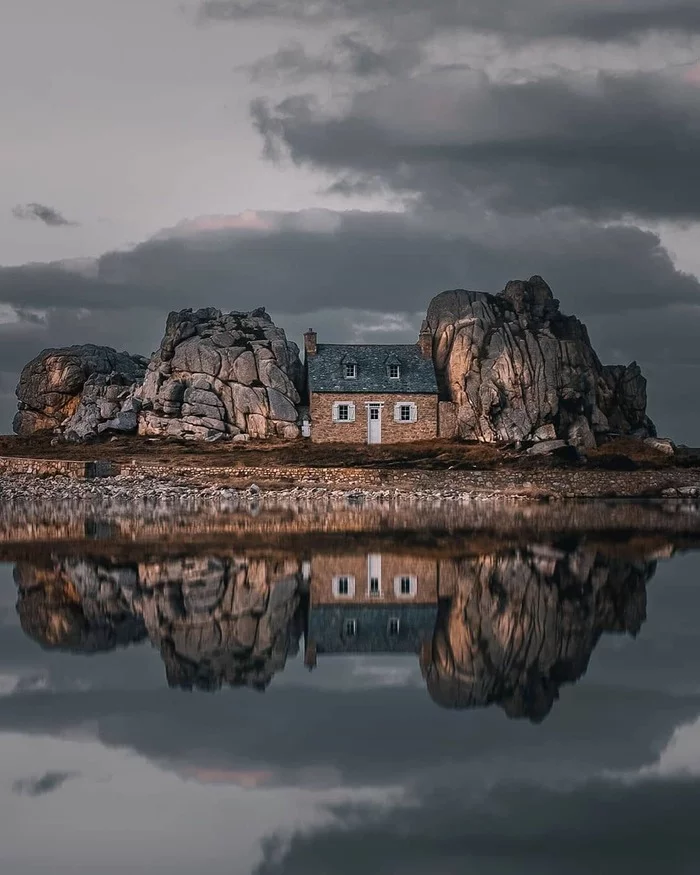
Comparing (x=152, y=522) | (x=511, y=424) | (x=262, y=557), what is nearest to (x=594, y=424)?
(x=511, y=424)

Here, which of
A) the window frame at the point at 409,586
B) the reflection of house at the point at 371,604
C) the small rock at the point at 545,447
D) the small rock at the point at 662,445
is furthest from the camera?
the small rock at the point at 662,445

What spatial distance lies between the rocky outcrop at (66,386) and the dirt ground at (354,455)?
543cm

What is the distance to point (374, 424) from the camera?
63.3 meters

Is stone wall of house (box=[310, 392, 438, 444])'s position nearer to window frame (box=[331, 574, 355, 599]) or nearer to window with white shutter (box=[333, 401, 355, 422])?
window with white shutter (box=[333, 401, 355, 422])

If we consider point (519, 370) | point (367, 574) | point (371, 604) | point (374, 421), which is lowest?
point (367, 574)

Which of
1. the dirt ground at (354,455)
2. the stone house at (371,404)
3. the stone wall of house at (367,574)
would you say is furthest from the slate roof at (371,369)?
the stone wall of house at (367,574)

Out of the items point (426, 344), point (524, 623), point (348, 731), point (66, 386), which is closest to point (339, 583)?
point (524, 623)

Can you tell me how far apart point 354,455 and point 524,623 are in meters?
41.5

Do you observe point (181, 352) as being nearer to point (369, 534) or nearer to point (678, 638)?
point (369, 534)

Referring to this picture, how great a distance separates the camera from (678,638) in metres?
15.6

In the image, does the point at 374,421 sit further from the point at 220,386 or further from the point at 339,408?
the point at 220,386

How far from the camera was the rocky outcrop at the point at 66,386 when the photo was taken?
2657 inches

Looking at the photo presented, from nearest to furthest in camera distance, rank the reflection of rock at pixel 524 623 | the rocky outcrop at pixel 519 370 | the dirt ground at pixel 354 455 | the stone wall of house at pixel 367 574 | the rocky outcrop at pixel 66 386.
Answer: the reflection of rock at pixel 524 623, the stone wall of house at pixel 367 574, the dirt ground at pixel 354 455, the rocky outcrop at pixel 519 370, the rocky outcrop at pixel 66 386

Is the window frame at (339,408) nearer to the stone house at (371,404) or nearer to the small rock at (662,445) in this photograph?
the stone house at (371,404)
